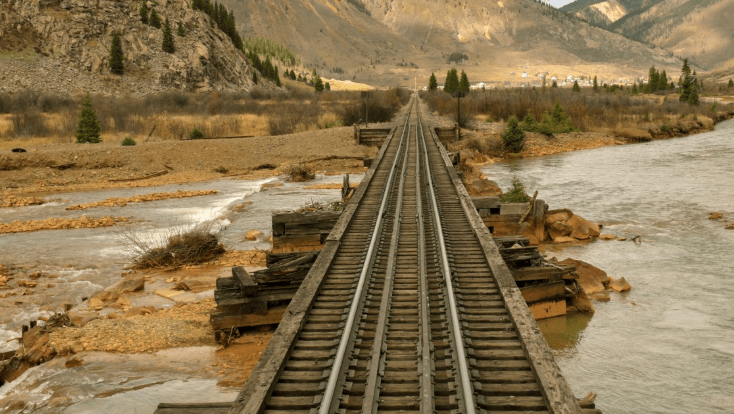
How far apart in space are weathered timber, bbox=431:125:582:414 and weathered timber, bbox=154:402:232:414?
3.05 meters

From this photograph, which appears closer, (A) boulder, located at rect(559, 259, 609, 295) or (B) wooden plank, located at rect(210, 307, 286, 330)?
(B) wooden plank, located at rect(210, 307, 286, 330)

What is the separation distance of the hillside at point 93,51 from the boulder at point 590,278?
62.2 meters

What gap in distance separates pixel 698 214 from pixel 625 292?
31.1 ft

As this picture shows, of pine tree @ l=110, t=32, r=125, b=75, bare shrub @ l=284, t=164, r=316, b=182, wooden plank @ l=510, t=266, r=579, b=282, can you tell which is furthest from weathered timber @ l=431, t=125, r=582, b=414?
pine tree @ l=110, t=32, r=125, b=75

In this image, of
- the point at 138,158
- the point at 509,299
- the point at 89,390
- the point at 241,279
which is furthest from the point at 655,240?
the point at 138,158

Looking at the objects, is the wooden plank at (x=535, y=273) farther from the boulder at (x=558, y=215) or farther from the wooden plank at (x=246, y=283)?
the boulder at (x=558, y=215)

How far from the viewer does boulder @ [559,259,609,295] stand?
491 inches

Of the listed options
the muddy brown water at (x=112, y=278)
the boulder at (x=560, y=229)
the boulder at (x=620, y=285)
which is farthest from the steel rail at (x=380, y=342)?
the boulder at (x=560, y=229)

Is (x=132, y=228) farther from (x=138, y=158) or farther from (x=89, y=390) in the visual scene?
(x=138, y=158)

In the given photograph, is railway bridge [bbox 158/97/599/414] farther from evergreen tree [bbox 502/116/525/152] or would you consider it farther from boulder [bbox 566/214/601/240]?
evergreen tree [bbox 502/116/525/152]

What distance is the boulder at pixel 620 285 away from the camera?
1270 centimetres

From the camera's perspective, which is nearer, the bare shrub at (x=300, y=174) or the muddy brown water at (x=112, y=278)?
the muddy brown water at (x=112, y=278)

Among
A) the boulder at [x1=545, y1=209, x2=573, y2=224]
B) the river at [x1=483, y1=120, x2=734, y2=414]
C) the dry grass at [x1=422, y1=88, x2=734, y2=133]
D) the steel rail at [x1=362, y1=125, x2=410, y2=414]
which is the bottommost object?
the river at [x1=483, y1=120, x2=734, y2=414]

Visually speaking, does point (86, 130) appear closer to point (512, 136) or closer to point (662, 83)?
point (512, 136)
